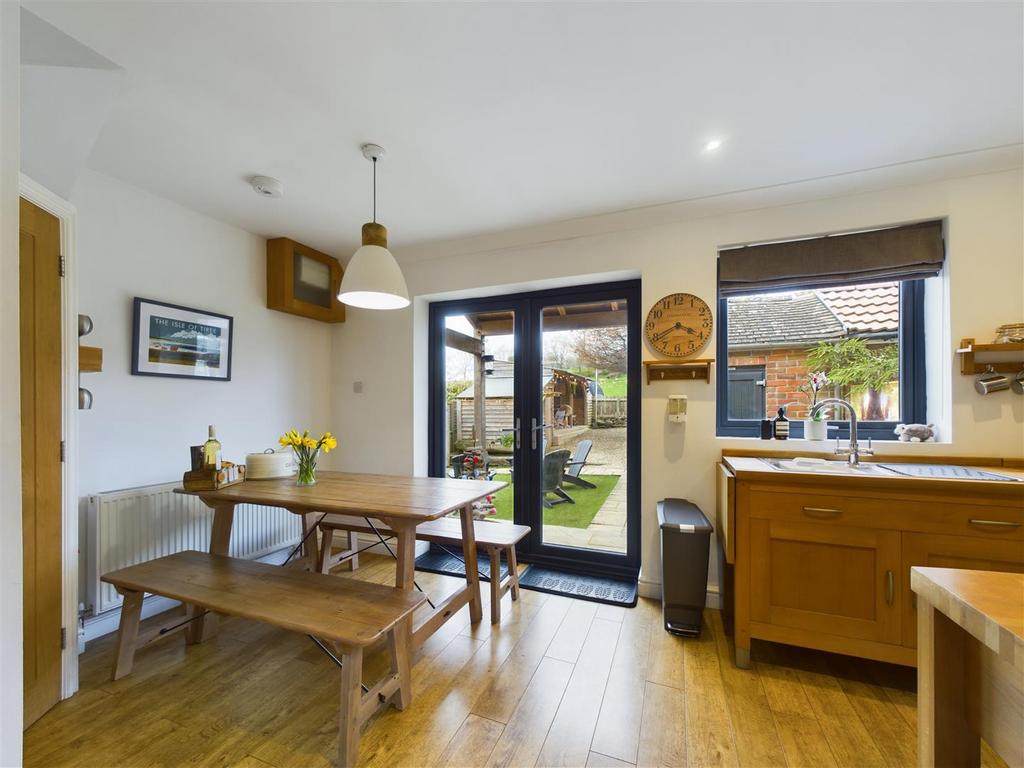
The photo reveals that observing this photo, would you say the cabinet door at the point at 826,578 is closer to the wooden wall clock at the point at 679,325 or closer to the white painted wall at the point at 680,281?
the white painted wall at the point at 680,281

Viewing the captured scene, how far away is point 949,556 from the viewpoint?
5.32ft

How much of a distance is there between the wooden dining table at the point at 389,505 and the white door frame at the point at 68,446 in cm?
43

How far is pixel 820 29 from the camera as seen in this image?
133cm

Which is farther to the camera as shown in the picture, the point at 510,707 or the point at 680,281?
the point at 680,281

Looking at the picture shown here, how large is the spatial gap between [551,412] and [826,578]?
72.9 inches

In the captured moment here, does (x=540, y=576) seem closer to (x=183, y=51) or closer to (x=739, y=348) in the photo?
(x=739, y=348)

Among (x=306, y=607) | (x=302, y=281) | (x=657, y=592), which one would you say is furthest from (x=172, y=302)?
(x=657, y=592)

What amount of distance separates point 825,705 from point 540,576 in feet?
5.39

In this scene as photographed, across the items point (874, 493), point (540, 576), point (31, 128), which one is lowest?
point (540, 576)

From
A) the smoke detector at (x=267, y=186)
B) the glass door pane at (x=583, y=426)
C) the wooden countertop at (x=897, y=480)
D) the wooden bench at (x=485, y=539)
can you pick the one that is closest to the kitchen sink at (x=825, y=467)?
the wooden countertop at (x=897, y=480)

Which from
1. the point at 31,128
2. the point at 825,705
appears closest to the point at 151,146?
the point at 31,128

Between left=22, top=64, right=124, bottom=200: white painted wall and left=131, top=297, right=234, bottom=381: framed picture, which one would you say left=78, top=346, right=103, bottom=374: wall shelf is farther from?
left=22, top=64, right=124, bottom=200: white painted wall

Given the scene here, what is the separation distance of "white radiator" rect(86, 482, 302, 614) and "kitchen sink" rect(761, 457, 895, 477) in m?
3.20

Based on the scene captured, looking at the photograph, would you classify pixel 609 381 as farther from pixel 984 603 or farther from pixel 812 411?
pixel 984 603
